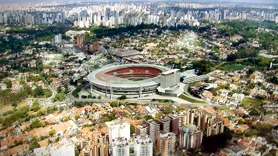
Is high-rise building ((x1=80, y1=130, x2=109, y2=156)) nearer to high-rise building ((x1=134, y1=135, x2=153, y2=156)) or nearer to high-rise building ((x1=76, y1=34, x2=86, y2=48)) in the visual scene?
high-rise building ((x1=134, y1=135, x2=153, y2=156))

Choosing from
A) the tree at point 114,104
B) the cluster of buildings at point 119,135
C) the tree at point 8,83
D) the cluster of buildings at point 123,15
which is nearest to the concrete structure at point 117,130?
the cluster of buildings at point 119,135

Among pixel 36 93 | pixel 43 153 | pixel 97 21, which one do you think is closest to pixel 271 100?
pixel 43 153

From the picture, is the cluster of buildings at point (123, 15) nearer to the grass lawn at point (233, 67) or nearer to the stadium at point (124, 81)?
the stadium at point (124, 81)

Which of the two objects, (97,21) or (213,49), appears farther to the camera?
(97,21)

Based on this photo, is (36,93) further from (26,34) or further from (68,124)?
(26,34)

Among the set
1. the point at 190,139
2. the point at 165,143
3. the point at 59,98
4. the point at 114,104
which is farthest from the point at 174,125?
the point at 59,98

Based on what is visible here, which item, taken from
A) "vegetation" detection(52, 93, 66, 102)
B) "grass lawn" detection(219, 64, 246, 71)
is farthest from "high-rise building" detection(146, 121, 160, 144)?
"grass lawn" detection(219, 64, 246, 71)

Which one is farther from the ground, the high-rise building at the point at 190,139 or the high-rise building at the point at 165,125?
the high-rise building at the point at 165,125
